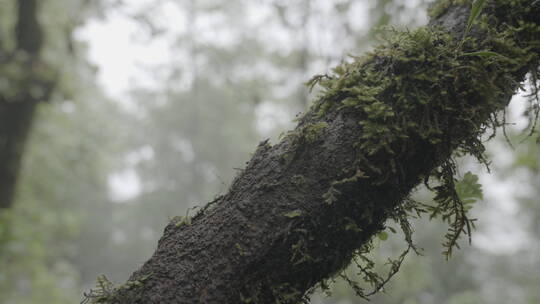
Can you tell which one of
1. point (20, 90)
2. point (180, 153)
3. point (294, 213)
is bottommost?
point (294, 213)

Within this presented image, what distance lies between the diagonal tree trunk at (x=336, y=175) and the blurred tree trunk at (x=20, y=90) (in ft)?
21.7

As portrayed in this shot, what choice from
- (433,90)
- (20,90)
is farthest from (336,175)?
(20,90)

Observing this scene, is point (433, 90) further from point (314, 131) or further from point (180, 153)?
point (180, 153)

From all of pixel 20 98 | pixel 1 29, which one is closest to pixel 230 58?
pixel 1 29

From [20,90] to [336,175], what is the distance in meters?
7.48

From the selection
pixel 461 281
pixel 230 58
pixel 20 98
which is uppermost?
pixel 230 58

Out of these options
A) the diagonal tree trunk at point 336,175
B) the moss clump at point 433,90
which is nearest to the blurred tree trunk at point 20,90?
the diagonal tree trunk at point 336,175

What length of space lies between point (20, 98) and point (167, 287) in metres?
7.37

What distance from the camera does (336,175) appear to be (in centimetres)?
110

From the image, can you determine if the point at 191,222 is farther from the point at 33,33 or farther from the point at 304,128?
the point at 33,33

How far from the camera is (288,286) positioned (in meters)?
1.10

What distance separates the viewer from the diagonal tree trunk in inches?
42.2

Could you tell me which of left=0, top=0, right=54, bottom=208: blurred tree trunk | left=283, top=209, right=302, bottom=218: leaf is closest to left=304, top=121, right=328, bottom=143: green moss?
left=283, top=209, right=302, bottom=218: leaf

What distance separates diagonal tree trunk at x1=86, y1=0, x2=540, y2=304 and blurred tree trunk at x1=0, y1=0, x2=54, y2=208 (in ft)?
21.7
